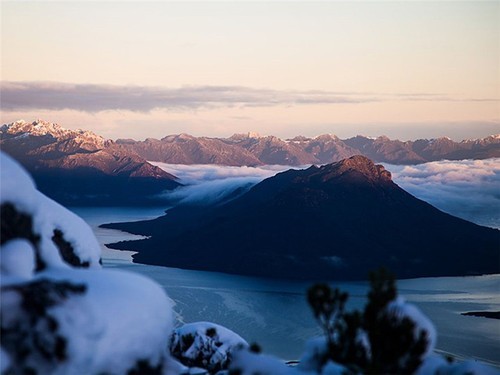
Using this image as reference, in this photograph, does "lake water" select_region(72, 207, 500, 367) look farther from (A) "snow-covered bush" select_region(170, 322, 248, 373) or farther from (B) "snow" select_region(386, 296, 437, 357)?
(B) "snow" select_region(386, 296, 437, 357)

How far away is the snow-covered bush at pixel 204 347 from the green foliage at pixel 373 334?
28.1ft

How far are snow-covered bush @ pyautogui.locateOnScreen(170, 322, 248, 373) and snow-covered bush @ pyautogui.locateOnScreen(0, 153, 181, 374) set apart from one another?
23.6ft

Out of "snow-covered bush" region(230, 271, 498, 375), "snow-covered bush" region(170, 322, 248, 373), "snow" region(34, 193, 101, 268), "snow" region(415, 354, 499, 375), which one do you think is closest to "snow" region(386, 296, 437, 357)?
"snow-covered bush" region(230, 271, 498, 375)

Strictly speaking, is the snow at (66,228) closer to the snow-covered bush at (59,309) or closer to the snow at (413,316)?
the snow-covered bush at (59,309)

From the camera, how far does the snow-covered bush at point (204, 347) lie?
24172 mm

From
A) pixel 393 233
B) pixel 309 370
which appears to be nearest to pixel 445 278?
pixel 393 233

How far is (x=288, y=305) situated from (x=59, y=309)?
4125 inches

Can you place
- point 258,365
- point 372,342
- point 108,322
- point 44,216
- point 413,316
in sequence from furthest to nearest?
point 44,216
point 258,365
point 372,342
point 413,316
point 108,322

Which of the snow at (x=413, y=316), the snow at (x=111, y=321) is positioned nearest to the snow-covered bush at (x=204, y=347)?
the snow at (x=111, y=321)

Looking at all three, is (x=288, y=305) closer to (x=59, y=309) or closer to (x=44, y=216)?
(x=44, y=216)

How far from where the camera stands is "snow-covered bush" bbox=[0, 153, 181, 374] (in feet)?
45.2

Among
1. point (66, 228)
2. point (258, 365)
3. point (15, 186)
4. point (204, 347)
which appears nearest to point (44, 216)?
point (66, 228)

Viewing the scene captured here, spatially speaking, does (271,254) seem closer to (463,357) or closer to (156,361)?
(463,357)

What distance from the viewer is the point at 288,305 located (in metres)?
117
